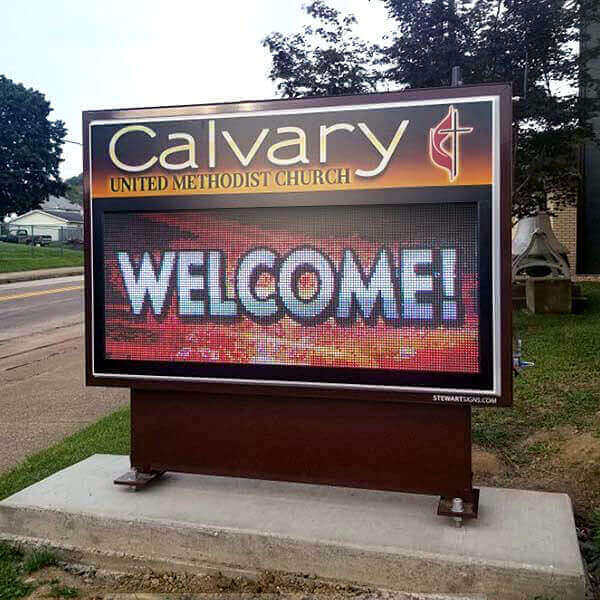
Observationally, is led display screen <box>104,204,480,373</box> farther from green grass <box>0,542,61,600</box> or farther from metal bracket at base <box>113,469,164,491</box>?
green grass <box>0,542,61,600</box>

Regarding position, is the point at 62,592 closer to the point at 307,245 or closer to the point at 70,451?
the point at 307,245

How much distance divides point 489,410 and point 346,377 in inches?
127

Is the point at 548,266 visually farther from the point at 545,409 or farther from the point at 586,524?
the point at 586,524

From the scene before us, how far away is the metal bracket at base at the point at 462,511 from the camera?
3867mm

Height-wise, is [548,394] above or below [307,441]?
below

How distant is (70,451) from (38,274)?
24555 millimetres

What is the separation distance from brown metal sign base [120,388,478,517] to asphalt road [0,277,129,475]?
7.14ft

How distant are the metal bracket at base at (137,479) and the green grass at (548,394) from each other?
2620 millimetres

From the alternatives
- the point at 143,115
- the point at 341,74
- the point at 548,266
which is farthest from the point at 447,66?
the point at 143,115

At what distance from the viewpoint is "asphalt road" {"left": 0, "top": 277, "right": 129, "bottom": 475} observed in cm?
698

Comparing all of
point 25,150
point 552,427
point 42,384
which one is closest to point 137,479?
point 552,427

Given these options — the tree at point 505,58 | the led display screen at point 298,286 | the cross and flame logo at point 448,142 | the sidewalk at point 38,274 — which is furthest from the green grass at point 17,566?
the sidewalk at point 38,274

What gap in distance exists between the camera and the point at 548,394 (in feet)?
23.0

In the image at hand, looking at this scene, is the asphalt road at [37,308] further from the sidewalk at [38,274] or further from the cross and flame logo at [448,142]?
the cross and flame logo at [448,142]
